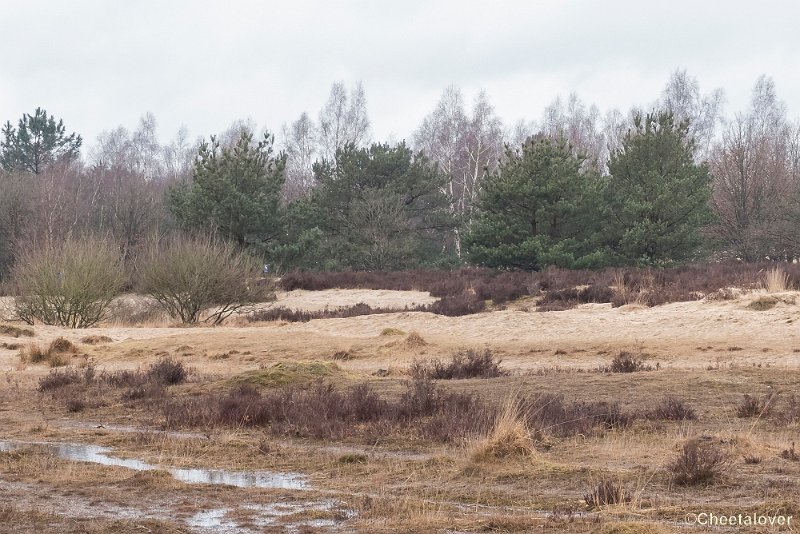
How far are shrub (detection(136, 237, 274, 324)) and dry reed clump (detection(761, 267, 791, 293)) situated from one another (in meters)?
16.3

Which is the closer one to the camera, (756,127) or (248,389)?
(248,389)

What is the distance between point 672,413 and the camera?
1131 cm

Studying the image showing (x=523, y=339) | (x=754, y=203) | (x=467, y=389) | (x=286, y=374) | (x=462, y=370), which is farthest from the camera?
(x=754, y=203)

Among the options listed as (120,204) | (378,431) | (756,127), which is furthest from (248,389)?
(756,127)

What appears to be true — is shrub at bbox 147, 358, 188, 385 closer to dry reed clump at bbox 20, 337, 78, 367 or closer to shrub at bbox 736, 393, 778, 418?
dry reed clump at bbox 20, 337, 78, 367

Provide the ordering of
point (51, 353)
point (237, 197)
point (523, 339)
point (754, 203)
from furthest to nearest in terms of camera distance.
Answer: point (754, 203) → point (237, 197) → point (523, 339) → point (51, 353)

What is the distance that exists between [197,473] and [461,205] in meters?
55.3

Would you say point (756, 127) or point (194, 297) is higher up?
point (756, 127)

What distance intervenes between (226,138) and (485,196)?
63.6 metres

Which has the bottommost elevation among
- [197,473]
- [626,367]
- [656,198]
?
[197,473]

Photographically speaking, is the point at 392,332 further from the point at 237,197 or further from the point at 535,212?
the point at 237,197

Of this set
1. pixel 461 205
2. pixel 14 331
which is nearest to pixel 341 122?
pixel 461 205

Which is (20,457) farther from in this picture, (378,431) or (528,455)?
(528,455)

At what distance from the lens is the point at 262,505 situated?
23.8 feet
